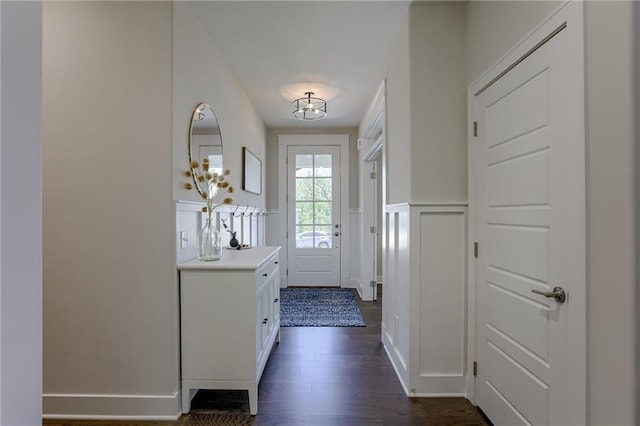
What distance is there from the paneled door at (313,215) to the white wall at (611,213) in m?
4.15

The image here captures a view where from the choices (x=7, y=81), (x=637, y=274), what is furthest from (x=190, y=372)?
(x=637, y=274)

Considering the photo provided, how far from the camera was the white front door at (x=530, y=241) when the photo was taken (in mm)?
1251

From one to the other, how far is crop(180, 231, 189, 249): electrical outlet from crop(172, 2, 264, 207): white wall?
0.22m

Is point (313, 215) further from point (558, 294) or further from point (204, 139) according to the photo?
point (558, 294)

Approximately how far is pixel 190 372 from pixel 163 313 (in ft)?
1.28

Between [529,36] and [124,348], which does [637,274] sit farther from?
[124,348]

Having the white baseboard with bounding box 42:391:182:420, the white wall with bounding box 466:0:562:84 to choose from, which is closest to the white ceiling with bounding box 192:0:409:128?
the white wall with bounding box 466:0:562:84

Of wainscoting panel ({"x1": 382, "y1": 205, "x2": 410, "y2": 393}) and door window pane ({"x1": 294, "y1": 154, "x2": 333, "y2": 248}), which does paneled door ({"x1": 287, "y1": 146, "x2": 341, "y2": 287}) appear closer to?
door window pane ({"x1": 294, "y1": 154, "x2": 333, "y2": 248})

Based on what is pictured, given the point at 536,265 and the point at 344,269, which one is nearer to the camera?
the point at 536,265

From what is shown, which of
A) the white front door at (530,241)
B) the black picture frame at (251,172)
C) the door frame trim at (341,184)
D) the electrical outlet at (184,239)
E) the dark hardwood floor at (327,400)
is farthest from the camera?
the door frame trim at (341,184)

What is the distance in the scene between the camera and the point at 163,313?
1911mm

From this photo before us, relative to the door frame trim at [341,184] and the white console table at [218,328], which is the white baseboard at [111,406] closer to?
the white console table at [218,328]

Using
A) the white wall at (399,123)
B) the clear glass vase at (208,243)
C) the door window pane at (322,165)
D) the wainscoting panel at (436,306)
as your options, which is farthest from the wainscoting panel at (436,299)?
the door window pane at (322,165)

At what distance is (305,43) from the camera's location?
2.59 metres
